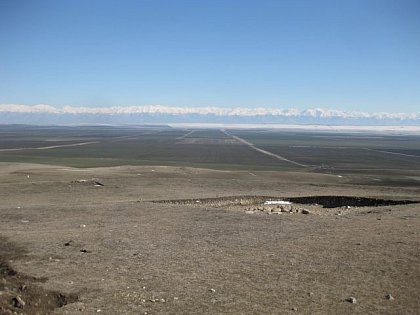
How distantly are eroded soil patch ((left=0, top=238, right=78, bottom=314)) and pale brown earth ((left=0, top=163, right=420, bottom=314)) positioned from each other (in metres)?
0.09

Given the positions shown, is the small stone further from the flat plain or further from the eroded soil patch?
the eroded soil patch

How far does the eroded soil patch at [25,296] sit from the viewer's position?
12500 mm

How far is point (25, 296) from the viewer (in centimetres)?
1335

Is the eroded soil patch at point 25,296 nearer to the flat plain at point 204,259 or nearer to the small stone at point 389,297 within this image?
the flat plain at point 204,259

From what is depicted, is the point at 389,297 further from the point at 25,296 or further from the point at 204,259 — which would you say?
the point at 25,296

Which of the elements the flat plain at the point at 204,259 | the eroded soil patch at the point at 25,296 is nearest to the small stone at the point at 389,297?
the flat plain at the point at 204,259

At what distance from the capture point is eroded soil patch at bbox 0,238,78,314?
12500 mm

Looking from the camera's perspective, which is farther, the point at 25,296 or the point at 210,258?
the point at 210,258

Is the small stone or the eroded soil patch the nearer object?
the eroded soil patch

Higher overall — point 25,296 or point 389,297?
point 389,297

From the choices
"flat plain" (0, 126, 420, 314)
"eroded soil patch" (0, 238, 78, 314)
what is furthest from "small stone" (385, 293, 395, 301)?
Result: "eroded soil patch" (0, 238, 78, 314)

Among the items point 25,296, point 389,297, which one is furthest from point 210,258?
point 25,296

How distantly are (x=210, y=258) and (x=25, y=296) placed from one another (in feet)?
22.8

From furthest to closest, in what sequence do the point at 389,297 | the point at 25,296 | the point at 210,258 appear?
1. the point at 210,258
2. the point at 389,297
3. the point at 25,296
